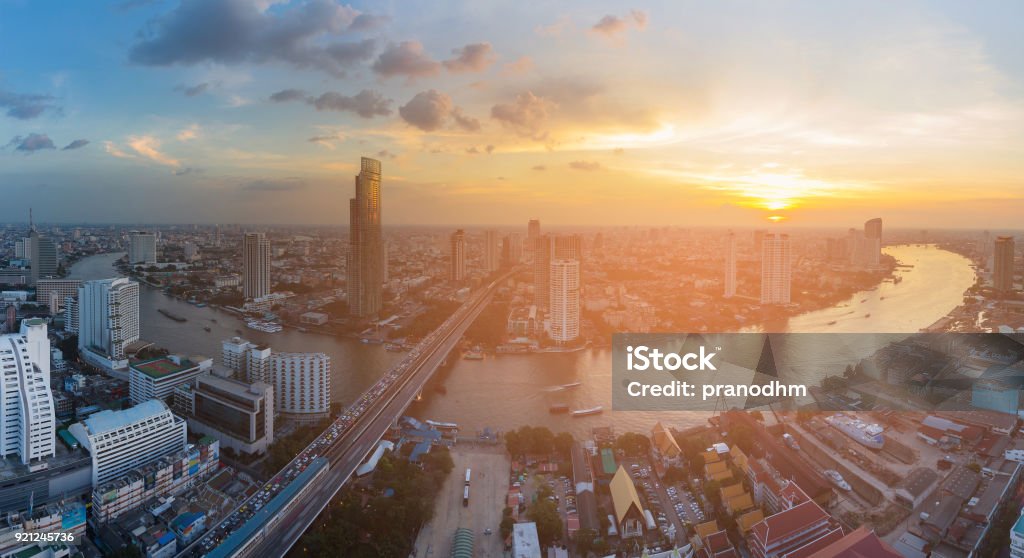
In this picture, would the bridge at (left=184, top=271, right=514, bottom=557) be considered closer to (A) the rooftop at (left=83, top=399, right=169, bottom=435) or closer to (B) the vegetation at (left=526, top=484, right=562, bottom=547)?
(A) the rooftop at (left=83, top=399, right=169, bottom=435)

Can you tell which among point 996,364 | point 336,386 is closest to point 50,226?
point 336,386

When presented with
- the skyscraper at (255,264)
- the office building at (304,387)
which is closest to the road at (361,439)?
the office building at (304,387)

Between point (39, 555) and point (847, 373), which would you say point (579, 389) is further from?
point (39, 555)

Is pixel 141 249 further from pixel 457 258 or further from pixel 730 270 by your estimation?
pixel 730 270

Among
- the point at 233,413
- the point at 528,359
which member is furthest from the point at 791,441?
the point at 233,413

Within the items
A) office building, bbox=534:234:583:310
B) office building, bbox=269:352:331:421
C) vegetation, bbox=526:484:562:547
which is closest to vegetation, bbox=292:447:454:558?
vegetation, bbox=526:484:562:547

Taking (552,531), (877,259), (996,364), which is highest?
(877,259)
